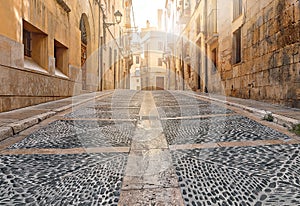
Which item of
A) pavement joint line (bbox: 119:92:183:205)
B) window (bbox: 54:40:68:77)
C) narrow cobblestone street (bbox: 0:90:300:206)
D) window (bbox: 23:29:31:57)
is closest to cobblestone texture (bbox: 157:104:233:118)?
narrow cobblestone street (bbox: 0:90:300:206)

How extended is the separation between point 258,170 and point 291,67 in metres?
3.80

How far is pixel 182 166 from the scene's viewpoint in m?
1.68

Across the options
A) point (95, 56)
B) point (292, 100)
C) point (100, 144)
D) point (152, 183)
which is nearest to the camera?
point (152, 183)

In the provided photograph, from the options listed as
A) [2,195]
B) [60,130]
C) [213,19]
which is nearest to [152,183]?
[2,195]

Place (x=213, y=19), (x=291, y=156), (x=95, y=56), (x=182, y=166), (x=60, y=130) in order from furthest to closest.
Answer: (x=95, y=56), (x=213, y=19), (x=60, y=130), (x=291, y=156), (x=182, y=166)

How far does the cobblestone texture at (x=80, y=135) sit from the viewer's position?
2.25m

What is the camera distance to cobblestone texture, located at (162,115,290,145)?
2.35 m

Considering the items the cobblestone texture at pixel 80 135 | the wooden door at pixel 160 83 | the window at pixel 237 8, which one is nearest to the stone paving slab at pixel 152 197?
the cobblestone texture at pixel 80 135

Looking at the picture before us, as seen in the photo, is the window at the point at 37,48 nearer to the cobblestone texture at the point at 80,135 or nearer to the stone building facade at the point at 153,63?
the cobblestone texture at the point at 80,135

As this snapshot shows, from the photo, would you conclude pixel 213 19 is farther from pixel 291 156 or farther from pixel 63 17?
pixel 291 156

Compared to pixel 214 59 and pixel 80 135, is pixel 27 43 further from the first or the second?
pixel 214 59

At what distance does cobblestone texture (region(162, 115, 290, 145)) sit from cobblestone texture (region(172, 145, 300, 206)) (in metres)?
0.34

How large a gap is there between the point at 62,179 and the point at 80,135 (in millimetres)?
1124

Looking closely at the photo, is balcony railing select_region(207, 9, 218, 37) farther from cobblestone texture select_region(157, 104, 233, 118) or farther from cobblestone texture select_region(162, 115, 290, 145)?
cobblestone texture select_region(162, 115, 290, 145)
